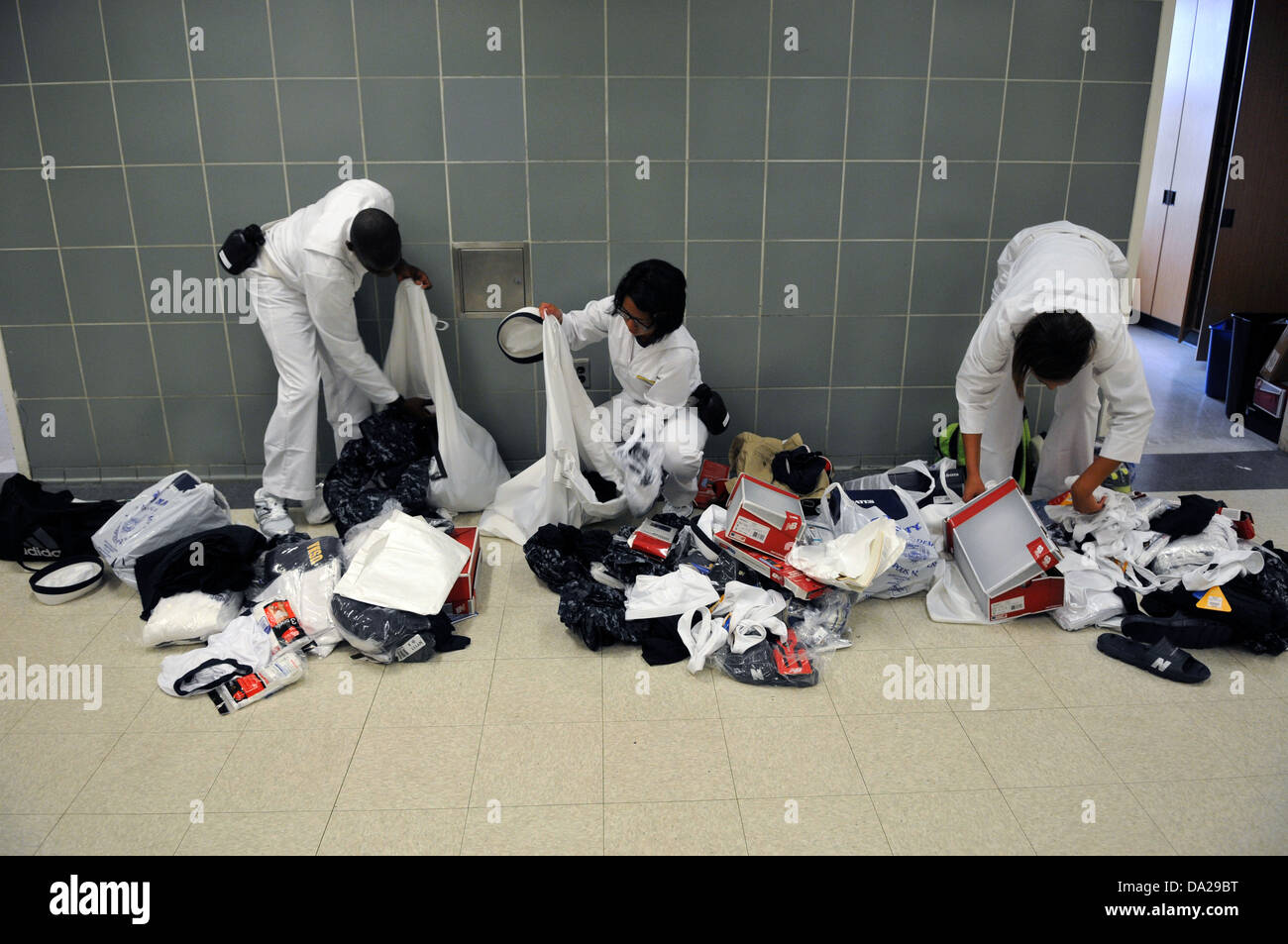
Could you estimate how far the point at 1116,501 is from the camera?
116 inches

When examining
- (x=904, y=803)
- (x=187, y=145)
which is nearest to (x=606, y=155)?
(x=187, y=145)

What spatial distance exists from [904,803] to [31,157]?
360 cm

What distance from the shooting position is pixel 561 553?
2992 mm

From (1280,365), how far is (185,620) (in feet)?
14.7

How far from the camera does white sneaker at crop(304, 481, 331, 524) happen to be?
3422 mm

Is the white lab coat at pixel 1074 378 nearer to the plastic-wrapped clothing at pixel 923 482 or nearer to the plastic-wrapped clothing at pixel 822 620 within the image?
the plastic-wrapped clothing at pixel 923 482

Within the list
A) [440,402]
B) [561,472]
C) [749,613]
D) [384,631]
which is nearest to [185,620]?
[384,631]

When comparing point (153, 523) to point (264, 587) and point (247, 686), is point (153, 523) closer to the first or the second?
point (264, 587)

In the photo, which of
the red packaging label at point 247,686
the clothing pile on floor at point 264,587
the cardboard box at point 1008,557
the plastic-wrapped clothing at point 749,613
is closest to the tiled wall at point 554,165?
the clothing pile on floor at point 264,587

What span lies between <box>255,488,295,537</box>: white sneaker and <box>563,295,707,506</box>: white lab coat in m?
1.19

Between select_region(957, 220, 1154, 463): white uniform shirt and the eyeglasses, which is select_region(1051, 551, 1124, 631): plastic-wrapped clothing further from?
the eyeglasses

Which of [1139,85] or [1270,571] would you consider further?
[1139,85]

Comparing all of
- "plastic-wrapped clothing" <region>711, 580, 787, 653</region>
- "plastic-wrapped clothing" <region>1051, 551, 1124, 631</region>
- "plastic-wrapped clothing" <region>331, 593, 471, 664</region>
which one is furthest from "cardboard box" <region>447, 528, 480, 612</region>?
"plastic-wrapped clothing" <region>1051, 551, 1124, 631</region>
